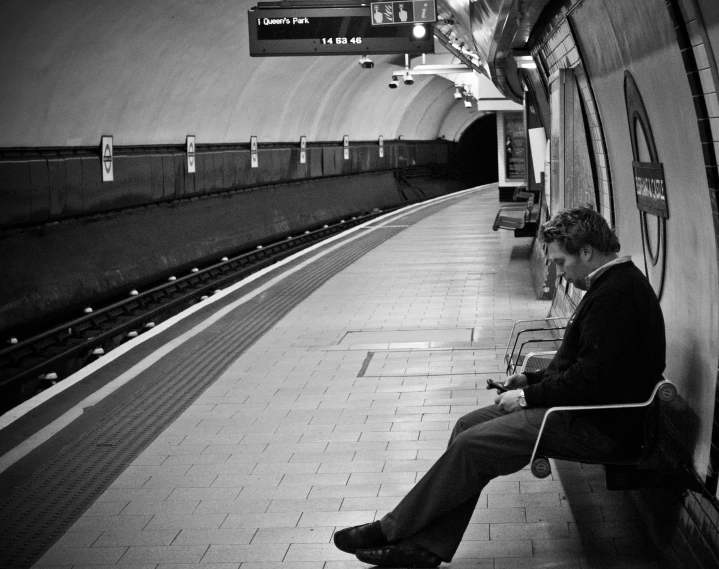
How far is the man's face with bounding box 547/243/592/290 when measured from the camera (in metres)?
3.76

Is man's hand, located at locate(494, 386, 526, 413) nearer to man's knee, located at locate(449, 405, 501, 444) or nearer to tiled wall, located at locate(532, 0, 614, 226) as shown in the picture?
man's knee, located at locate(449, 405, 501, 444)

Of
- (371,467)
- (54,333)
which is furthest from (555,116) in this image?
(54,333)

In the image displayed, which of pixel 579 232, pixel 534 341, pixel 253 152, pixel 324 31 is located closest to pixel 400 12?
pixel 324 31

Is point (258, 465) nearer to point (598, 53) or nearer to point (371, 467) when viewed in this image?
point (371, 467)

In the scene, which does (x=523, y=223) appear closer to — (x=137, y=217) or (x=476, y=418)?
(x=137, y=217)

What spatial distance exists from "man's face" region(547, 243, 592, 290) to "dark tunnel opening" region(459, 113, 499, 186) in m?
39.4

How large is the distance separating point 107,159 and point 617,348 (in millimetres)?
11075

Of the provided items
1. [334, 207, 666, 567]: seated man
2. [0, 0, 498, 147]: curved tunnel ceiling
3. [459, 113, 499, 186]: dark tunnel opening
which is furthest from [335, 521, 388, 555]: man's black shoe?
[459, 113, 499, 186]: dark tunnel opening

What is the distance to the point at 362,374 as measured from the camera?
6.87 m

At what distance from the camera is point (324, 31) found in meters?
11.7

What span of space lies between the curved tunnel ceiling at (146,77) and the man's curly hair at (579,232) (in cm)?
736

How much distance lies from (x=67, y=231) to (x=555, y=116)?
713 cm

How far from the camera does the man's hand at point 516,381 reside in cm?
408

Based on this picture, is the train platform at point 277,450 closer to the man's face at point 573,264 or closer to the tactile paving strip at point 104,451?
the tactile paving strip at point 104,451
